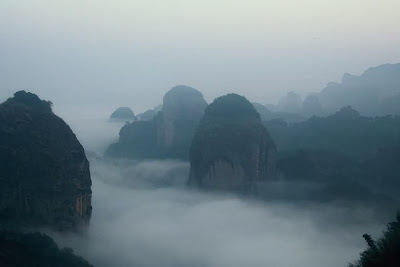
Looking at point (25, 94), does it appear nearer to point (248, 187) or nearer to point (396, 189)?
point (248, 187)

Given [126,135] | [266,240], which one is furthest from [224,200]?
[126,135]

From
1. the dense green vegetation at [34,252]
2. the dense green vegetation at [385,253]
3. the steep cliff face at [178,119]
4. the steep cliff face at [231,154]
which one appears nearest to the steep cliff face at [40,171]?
the dense green vegetation at [34,252]

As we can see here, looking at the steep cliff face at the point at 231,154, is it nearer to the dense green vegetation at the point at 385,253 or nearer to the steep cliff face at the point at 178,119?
the steep cliff face at the point at 178,119

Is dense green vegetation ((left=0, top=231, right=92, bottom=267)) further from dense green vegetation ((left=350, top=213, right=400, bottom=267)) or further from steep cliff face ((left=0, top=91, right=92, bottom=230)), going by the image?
dense green vegetation ((left=350, top=213, right=400, bottom=267))

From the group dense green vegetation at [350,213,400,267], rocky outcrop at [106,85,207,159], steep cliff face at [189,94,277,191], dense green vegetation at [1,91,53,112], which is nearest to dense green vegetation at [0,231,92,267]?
dense green vegetation at [1,91,53,112]

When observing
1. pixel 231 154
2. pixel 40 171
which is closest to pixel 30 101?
pixel 40 171

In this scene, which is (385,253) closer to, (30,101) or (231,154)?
(30,101)
